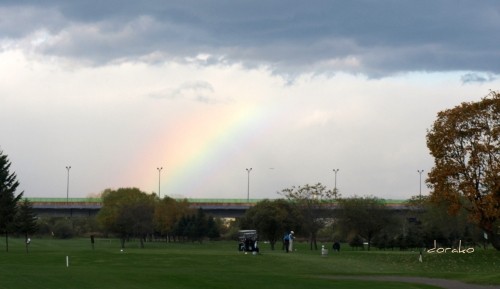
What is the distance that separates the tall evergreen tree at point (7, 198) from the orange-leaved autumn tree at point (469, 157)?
48588mm

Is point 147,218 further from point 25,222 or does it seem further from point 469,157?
point 469,157

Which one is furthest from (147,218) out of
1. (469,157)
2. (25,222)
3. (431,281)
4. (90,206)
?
(431,281)

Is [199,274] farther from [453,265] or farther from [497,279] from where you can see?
[453,265]

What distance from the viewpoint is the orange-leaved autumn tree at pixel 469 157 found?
72.6m

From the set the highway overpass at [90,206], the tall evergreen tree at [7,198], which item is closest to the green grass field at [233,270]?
the tall evergreen tree at [7,198]

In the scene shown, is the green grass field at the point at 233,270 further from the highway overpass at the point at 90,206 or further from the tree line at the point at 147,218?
the highway overpass at the point at 90,206

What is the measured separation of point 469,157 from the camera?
242 ft

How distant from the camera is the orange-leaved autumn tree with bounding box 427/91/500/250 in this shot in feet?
238

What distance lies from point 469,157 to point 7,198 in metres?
52.9

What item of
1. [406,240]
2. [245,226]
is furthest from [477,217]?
[245,226]

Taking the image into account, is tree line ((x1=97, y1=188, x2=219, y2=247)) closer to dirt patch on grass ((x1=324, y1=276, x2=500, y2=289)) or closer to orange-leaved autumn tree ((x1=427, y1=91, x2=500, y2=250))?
orange-leaved autumn tree ((x1=427, y1=91, x2=500, y2=250))

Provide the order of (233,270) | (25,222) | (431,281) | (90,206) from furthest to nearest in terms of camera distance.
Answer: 1. (90,206)
2. (25,222)
3. (233,270)
4. (431,281)

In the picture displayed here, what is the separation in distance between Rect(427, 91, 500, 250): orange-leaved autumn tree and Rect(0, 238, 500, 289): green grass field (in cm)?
429

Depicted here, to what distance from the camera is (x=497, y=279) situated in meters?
48.2
